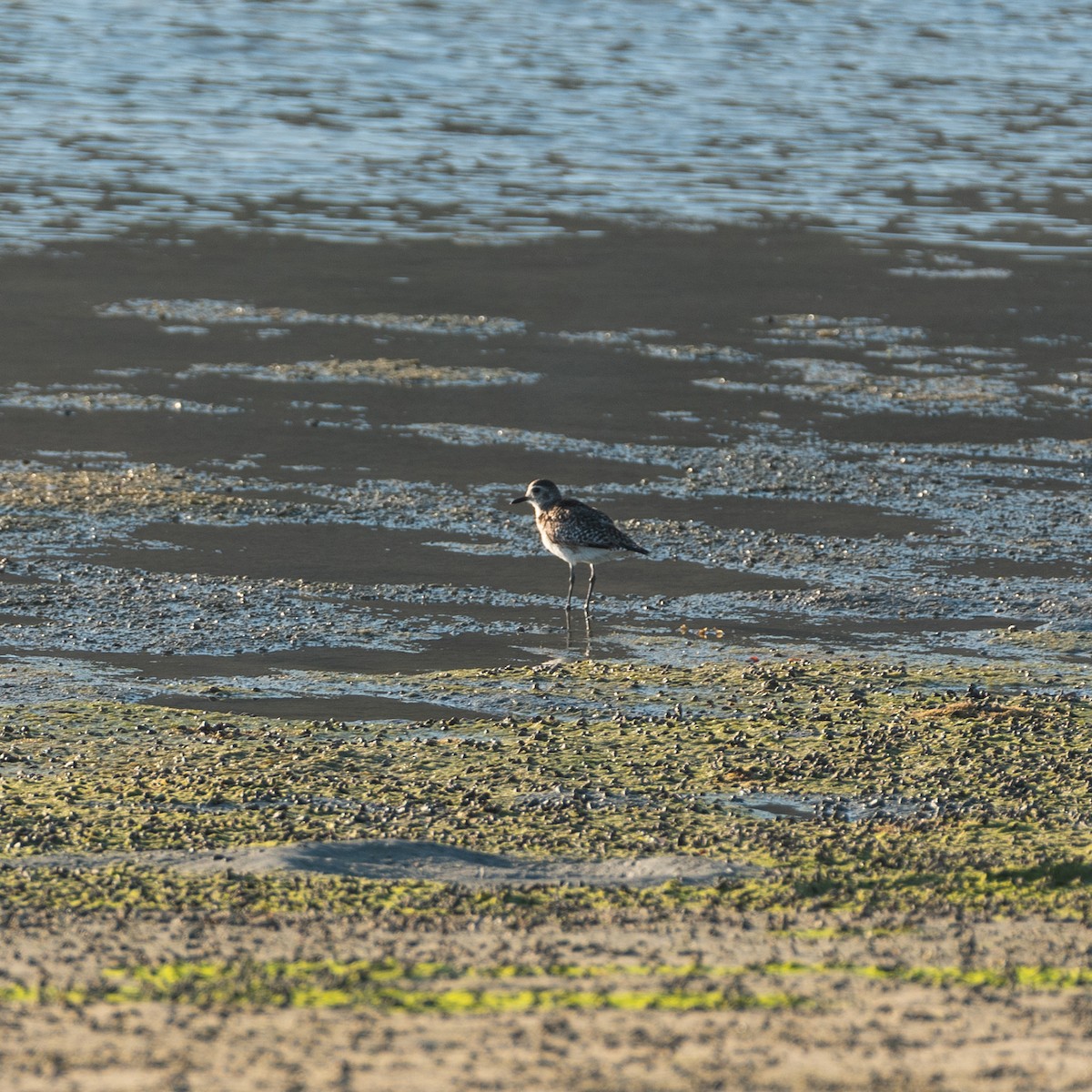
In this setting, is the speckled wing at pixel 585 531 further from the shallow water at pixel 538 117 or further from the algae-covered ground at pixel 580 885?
the shallow water at pixel 538 117

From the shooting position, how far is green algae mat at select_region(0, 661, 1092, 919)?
683 centimetres

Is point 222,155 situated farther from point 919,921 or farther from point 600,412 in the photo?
point 919,921

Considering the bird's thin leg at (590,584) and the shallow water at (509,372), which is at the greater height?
the shallow water at (509,372)

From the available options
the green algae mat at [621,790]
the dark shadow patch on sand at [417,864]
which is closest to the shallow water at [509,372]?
the green algae mat at [621,790]

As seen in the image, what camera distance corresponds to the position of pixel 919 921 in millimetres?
6535

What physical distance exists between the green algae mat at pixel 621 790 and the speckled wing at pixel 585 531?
1.52 metres

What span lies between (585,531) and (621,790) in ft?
11.9

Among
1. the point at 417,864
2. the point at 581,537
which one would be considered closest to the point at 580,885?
the point at 417,864

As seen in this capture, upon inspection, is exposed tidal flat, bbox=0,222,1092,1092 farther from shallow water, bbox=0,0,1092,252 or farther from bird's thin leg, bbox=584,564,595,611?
shallow water, bbox=0,0,1092,252

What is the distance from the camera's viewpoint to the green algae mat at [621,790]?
22.4 ft

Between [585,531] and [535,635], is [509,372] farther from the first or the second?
[535,635]

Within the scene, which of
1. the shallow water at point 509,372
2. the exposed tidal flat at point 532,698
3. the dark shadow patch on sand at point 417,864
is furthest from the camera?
the shallow water at point 509,372

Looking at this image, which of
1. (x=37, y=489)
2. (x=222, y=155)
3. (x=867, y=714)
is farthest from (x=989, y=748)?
(x=222, y=155)

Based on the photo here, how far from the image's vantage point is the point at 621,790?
8.13 metres
